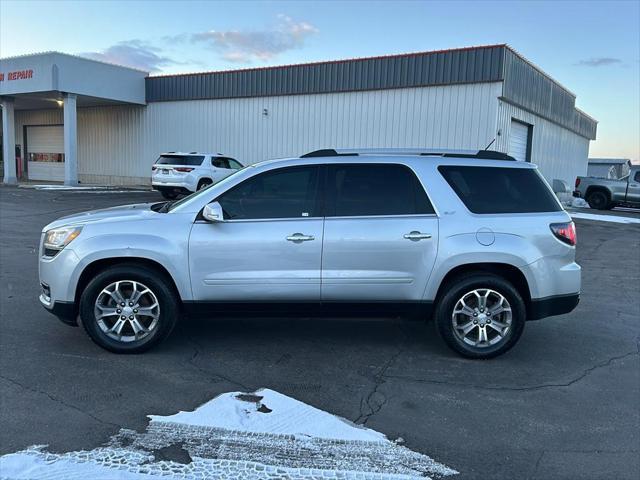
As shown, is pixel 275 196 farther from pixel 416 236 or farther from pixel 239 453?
pixel 239 453

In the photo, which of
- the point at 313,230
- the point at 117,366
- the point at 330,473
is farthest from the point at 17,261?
the point at 330,473

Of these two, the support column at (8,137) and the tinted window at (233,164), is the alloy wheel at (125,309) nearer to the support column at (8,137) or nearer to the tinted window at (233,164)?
the tinted window at (233,164)

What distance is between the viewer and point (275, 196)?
4789 millimetres

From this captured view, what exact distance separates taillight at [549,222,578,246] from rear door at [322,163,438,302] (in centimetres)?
109

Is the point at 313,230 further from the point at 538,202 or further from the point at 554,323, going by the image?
the point at 554,323

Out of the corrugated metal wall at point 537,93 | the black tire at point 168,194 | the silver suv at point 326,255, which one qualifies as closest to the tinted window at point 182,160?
the black tire at point 168,194

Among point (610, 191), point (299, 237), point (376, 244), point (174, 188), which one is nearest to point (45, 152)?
point (174, 188)

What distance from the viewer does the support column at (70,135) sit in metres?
25.1

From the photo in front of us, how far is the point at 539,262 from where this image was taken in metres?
4.75

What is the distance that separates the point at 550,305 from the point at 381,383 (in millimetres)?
1766

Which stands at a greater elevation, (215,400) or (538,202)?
(538,202)

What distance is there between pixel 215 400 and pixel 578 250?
10.3 m

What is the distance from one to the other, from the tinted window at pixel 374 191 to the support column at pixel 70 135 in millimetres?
24202

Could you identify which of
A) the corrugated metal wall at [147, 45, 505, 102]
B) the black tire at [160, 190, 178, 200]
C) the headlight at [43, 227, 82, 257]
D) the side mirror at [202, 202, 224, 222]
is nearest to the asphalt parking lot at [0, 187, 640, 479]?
the headlight at [43, 227, 82, 257]
